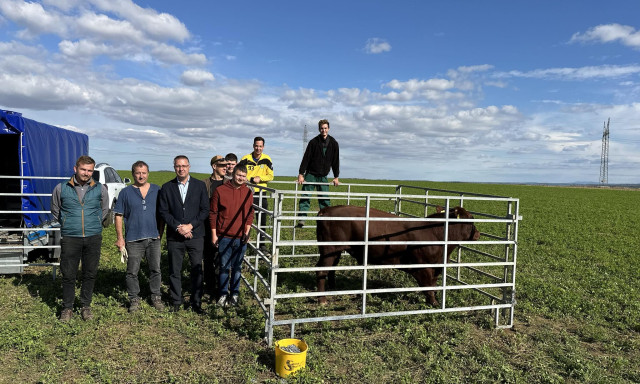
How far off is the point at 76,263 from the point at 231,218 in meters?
2.18

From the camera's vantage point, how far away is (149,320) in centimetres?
512

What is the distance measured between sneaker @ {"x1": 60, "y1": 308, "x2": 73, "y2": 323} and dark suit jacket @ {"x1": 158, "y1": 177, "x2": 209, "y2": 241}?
158cm

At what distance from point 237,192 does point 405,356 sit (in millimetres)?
3046

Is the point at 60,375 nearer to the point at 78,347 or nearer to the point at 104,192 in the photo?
the point at 78,347

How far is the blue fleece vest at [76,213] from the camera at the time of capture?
5.09 meters

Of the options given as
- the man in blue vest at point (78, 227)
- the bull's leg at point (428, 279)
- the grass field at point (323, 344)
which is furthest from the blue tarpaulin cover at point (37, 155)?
the bull's leg at point (428, 279)

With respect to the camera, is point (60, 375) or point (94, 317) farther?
point (94, 317)

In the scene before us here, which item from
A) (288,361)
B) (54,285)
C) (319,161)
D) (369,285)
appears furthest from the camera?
(319,161)

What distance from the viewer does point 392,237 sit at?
6.01m

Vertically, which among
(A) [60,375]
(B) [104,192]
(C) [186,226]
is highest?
(B) [104,192]

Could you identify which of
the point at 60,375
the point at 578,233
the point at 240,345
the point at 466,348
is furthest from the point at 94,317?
the point at 578,233

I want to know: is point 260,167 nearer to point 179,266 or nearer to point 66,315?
point 179,266

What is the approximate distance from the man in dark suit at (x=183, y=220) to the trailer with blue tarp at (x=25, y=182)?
278cm

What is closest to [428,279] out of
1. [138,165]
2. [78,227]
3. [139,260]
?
[139,260]
